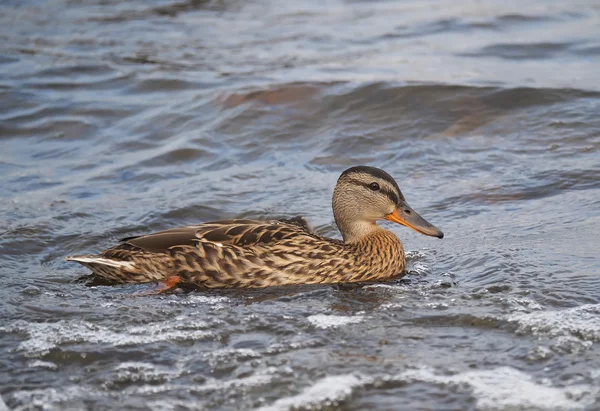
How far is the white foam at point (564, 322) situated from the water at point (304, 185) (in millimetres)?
20

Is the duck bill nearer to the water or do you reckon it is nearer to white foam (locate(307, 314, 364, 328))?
the water

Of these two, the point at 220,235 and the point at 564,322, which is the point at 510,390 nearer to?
the point at 564,322

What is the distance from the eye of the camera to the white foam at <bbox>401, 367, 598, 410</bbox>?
17.3 feet

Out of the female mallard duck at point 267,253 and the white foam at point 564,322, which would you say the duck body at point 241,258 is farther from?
the white foam at point 564,322

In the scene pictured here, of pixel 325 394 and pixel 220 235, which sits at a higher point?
pixel 220 235

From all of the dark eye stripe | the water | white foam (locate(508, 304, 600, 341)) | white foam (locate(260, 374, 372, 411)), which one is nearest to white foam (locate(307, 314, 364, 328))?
the water

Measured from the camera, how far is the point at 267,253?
753cm

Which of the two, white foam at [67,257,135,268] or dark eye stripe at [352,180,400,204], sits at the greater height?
dark eye stripe at [352,180,400,204]

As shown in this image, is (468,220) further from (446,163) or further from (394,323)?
(394,323)

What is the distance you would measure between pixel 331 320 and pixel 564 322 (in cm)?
151

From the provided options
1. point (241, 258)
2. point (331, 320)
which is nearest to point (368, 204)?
point (241, 258)

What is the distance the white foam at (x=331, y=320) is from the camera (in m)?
6.48

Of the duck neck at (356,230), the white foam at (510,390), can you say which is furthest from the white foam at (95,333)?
the duck neck at (356,230)

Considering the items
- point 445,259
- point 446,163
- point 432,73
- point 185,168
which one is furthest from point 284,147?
point 445,259
